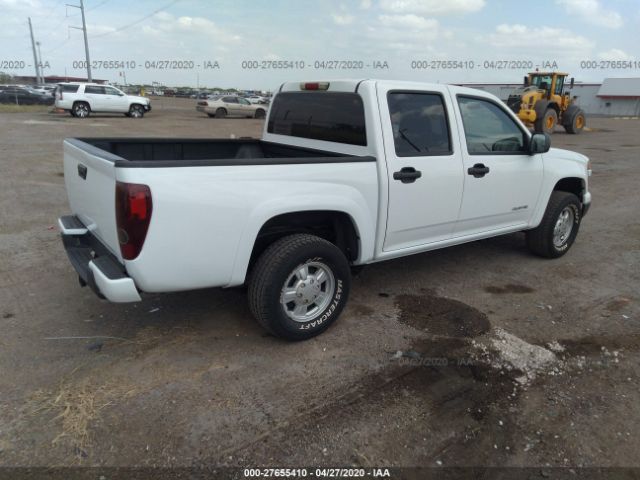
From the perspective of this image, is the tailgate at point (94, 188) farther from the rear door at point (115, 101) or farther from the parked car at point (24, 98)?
the parked car at point (24, 98)

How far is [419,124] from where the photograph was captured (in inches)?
157

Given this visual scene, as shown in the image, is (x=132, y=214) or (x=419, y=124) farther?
(x=419, y=124)

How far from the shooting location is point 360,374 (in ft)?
10.5

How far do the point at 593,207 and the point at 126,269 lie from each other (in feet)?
26.2

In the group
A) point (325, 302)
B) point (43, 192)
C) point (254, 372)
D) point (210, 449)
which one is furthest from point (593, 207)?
point (43, 192)

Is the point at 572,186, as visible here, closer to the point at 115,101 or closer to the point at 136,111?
the point at 115,101

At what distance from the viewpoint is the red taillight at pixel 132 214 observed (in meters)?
2.67

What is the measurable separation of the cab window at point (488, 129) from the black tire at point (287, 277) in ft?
5.67

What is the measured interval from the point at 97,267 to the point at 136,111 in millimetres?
25732

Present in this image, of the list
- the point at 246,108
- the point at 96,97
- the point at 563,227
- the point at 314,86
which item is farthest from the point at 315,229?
the point at 246,108

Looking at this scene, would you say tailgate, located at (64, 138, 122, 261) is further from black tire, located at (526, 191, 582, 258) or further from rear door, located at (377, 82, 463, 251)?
black tire, located at (526, 191, 582, 258)

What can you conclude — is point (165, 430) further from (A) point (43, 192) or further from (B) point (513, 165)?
(A) point (43, 192)

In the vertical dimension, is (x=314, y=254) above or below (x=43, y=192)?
above

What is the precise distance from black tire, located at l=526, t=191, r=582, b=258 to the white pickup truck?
21 millimetres
